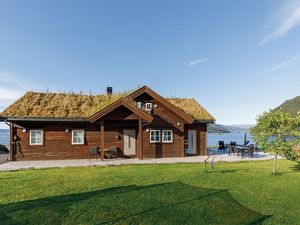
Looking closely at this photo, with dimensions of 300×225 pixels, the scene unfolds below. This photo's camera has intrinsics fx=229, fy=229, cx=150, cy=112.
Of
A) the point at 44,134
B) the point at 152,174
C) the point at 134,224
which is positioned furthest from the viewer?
the point at 44,134

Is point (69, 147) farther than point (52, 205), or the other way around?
point (69, 147)

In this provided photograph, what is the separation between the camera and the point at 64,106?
18.1 metres

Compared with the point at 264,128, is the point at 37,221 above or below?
below

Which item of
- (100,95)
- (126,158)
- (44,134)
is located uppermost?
(100,95)

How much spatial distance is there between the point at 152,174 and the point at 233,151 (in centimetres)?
1142

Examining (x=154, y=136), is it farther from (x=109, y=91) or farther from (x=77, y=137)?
(x=109, y=91)

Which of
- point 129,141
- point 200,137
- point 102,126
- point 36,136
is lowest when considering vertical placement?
point 129,141

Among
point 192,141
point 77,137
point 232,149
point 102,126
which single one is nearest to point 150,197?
point 102,126

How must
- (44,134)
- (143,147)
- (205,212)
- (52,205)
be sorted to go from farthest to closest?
(143,147)
(44,134)
(52,205)
(205,212)

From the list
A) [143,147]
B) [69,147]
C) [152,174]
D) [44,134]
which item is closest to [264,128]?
[152,174]

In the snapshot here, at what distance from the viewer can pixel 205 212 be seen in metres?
6.34

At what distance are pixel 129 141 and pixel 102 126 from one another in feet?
9.39

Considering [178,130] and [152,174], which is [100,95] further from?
[152,174]

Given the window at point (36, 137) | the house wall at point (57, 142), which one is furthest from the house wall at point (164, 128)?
the window at point (36, 137)
